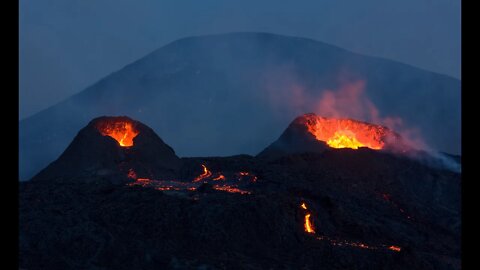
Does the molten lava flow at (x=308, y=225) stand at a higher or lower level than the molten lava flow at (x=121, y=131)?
lower

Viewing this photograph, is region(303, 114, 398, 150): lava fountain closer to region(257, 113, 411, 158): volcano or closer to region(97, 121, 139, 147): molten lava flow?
region(257, 113, 411, 158): volcano

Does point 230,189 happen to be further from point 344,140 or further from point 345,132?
point 345,132

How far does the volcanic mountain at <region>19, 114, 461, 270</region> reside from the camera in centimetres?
3184

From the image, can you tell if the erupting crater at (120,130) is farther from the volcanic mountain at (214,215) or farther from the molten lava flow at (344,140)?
the molten lava flow at (344,140)

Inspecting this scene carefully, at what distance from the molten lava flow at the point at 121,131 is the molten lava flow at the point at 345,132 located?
72.5 feet

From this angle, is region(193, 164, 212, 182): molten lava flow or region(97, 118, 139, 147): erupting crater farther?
region(97, 118, 139, 147): erupting crater

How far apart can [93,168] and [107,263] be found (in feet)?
67.6

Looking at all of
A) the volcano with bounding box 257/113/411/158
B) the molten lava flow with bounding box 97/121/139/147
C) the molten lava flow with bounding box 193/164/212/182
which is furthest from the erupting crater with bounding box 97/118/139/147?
the volcano with bounding box 257/113/411/158

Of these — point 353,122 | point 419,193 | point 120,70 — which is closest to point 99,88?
point 120,70

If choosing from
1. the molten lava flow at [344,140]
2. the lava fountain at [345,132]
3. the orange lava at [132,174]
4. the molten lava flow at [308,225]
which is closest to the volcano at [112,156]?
the orange lava at [132,174]

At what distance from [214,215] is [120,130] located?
24.5 meters

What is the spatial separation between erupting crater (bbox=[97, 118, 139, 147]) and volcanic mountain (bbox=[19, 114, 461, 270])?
90 millimetres

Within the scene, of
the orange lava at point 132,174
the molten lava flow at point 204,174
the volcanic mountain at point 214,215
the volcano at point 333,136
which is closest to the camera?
the volcanic mountain at point 214,215

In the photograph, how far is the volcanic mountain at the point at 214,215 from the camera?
1254 inches
